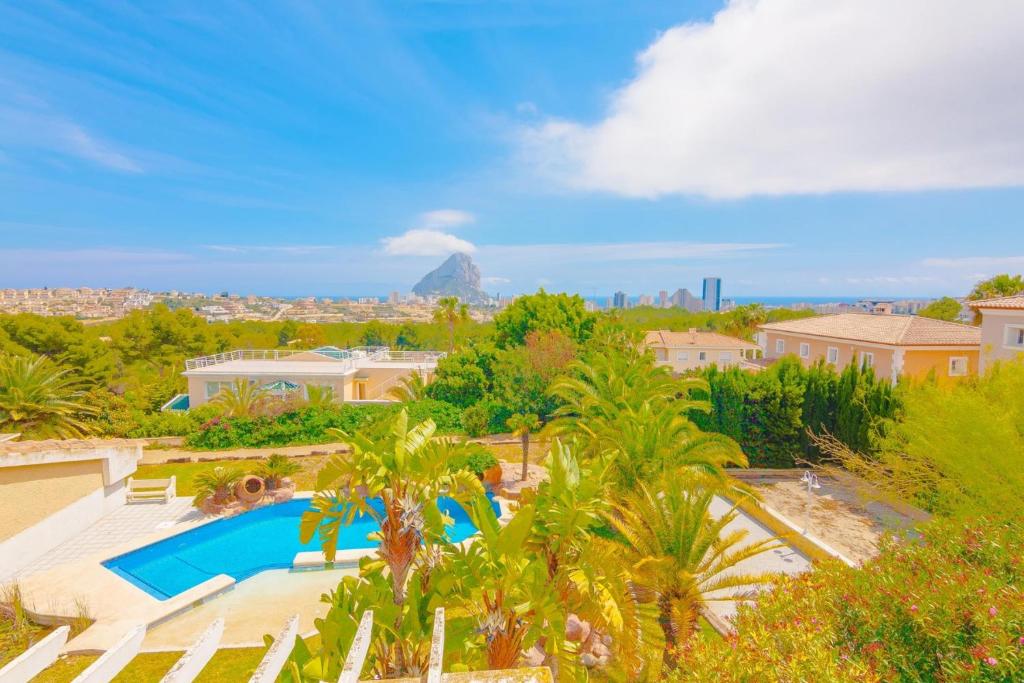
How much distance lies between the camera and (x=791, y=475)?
1748 cm

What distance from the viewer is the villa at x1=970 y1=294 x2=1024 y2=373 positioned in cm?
2066

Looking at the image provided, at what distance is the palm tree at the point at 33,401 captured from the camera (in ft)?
57.8

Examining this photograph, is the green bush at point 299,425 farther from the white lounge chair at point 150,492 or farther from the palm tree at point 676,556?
the palm tree at point 676,556

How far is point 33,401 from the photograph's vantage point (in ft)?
59.0

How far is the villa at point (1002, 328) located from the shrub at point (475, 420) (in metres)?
21.0

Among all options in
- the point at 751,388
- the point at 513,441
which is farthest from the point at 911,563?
the point at 513,441

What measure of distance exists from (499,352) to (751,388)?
1253cm

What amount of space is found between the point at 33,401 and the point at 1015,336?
38.4 metres

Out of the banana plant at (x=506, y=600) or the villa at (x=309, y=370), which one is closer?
the banana plant at (x=506, y=600)

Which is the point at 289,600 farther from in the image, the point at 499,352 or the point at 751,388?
the point at 499,352

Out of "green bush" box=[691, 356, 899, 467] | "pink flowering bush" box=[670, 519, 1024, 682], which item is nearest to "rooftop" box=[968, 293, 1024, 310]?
"green bush" box=[691, 356, 899, 467]

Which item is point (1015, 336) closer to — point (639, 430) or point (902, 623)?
point (639, 430)

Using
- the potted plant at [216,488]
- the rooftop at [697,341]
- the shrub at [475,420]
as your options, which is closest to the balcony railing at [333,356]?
the shrub at [475,420]

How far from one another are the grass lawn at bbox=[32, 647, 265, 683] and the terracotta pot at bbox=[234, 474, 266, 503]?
672cm
